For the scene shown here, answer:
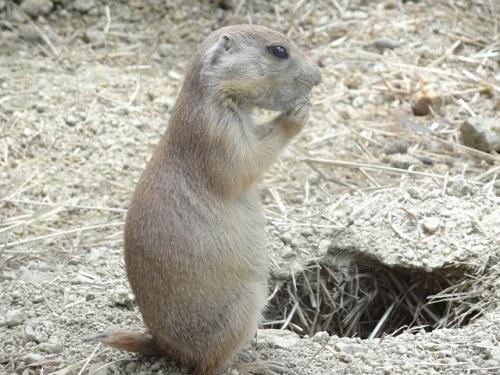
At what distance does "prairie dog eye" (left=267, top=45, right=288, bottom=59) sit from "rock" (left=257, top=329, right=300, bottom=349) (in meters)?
1.42

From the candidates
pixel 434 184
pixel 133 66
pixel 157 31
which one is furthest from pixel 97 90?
pixel 434 184

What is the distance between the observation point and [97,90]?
7059 mm

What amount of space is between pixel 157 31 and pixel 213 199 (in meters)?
4.21

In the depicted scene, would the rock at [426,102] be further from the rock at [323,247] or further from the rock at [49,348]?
the rock at [49,348]

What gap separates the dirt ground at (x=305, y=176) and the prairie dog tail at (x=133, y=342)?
0.07m

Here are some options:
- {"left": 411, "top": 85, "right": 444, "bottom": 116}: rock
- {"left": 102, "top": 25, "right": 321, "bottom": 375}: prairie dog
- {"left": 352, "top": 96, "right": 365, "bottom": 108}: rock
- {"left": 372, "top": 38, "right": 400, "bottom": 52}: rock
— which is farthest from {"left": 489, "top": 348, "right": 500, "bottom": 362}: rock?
{"left": 372, "top": 38, "right": 400, "bottom": 52}: rock

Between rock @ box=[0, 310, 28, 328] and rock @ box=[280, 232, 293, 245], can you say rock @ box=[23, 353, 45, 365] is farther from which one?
rock @ box=[280, 232, 293, 245]

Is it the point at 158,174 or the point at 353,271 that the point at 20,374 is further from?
the point at 353,271

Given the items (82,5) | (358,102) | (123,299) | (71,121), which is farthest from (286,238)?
(82,5)

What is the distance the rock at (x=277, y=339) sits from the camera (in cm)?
438

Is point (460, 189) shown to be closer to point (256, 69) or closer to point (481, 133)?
point (481, 133)

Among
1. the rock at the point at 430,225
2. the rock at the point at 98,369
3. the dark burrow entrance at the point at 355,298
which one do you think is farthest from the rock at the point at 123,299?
the rock at the point at 430,225

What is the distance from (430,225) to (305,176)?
1.29 m

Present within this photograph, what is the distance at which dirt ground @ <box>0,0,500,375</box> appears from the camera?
438 centimetres
